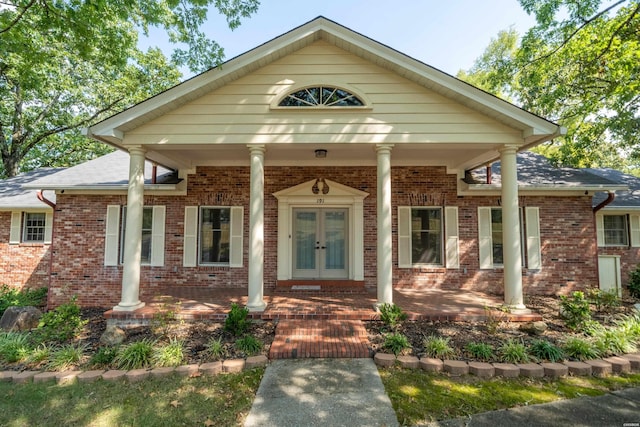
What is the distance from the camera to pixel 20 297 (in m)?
8.28

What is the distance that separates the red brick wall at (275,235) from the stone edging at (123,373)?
12.5 feet

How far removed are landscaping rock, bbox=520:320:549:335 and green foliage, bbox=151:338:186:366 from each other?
17.4 feet

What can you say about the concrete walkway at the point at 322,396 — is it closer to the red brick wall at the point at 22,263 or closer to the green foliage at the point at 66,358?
the green foliage at the point at 66,358

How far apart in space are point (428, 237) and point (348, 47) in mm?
4992

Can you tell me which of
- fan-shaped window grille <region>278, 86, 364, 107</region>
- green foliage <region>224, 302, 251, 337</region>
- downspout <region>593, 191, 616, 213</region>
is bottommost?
green foliage <region>224, 302, 251, 337</region>

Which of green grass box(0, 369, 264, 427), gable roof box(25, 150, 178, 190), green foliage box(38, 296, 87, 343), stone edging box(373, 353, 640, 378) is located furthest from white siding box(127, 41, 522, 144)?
green grass box(0, 369, 264, 427)

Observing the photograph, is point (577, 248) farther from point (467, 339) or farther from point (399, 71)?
point (399, 71)

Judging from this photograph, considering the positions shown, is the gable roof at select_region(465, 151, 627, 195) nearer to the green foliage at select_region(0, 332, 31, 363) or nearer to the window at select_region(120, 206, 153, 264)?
the window at select_region(120, 206, 153, 264)

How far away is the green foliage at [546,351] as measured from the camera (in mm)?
4104

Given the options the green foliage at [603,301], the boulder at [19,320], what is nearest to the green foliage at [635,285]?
the green foliage at [603,301]

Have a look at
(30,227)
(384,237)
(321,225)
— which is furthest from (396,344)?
(30,227)

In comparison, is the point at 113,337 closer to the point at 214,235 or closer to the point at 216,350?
the point at 216,350

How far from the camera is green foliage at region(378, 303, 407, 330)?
4.97 metres

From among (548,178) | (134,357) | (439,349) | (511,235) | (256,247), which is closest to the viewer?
(134,357)
